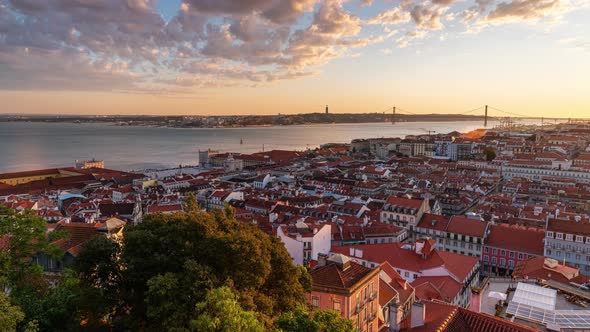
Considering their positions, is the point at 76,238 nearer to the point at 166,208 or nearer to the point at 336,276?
the point at 336,276

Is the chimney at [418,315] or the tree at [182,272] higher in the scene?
the tree at [182,272]

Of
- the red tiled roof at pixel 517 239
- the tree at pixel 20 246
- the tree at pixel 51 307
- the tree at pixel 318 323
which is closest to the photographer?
the tree at pixel 318 323

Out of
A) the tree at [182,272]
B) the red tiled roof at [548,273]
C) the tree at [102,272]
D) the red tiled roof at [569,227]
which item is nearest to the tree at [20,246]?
the tree at [102,272]

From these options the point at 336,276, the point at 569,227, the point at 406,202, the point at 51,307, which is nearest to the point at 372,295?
the point at 336,276

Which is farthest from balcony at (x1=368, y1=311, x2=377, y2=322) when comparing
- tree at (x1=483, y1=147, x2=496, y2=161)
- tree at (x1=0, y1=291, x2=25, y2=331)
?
tree at (x1=483, y1=147, x2=496, y2=161)

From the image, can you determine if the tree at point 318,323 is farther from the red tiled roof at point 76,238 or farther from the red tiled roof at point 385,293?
the red tiled roof at point 76,238

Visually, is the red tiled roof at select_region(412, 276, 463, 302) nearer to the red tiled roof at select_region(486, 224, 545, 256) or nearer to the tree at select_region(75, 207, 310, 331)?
the red tiled roof at select_region(486, 224, 545, 256)

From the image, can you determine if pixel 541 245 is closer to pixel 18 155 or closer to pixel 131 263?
pixel 131 263

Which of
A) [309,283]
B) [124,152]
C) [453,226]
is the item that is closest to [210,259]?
[309,283]

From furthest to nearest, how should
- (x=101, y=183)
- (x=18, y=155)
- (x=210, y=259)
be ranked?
(x=18, y=155), (x=101, y=183), (x=210, y=259)
